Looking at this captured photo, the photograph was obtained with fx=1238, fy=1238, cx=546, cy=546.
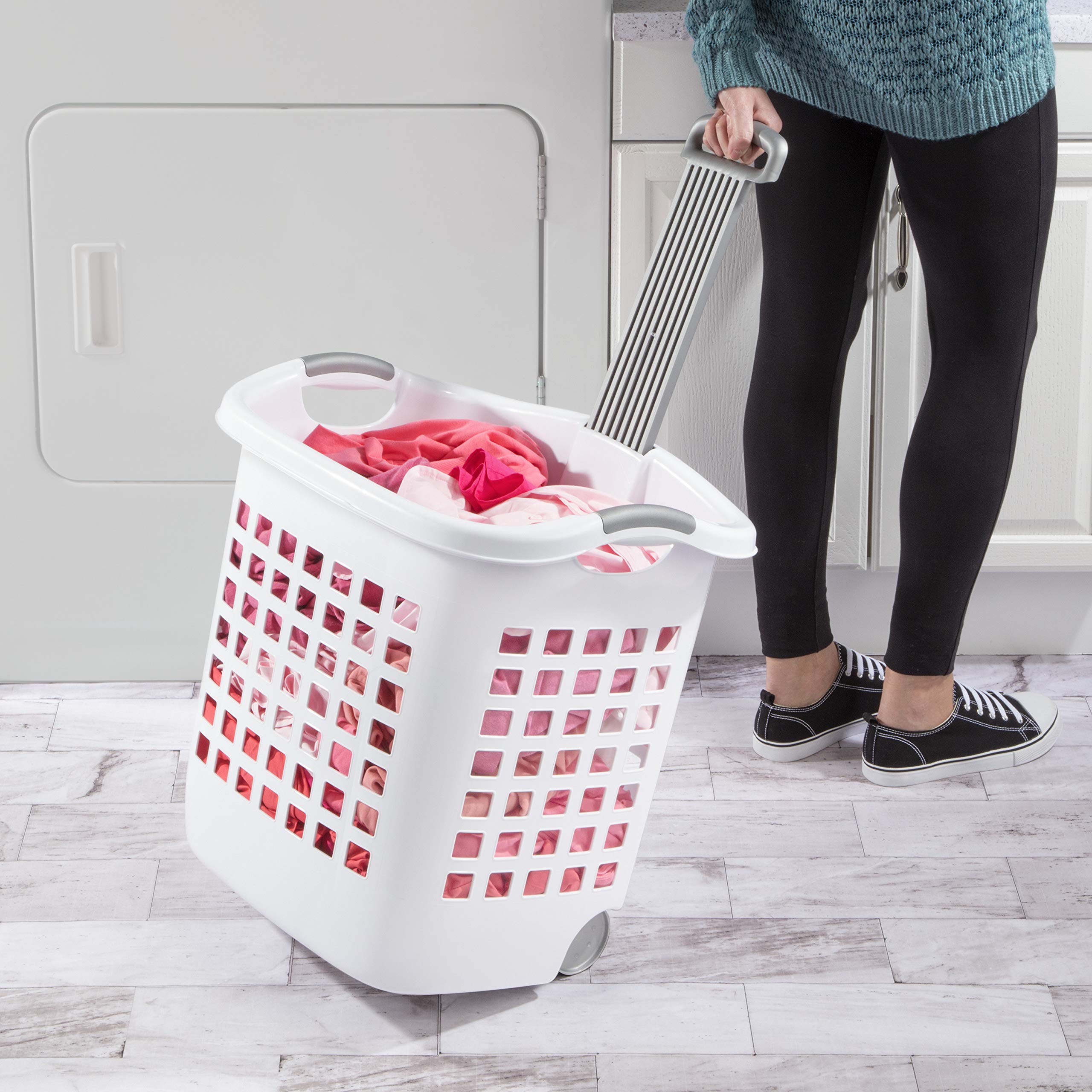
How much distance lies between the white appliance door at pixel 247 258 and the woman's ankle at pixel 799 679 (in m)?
0.48

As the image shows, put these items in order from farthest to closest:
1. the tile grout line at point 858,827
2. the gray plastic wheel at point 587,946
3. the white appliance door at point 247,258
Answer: the white appliance door at point 247,258, the tile grout line at point 858,827, the gray plastic wheel at point 587,946

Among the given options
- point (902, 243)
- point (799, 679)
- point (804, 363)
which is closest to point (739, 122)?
point (804, 363)

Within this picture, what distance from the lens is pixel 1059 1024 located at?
1.03 meters

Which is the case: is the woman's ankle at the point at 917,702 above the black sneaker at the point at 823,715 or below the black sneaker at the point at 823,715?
above

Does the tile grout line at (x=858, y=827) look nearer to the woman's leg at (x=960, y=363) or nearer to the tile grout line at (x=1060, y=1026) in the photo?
the woman's leg at (x=960, y=363)

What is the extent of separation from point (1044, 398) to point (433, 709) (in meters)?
1.10

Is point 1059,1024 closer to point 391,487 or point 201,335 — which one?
point 391,487

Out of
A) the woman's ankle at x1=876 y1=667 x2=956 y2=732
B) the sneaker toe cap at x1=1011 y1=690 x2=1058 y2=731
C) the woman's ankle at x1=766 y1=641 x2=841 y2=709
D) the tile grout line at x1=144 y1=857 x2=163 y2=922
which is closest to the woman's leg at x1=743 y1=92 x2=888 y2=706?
the woman's ankle at x1=766 y1=641 x2=841 y2=709

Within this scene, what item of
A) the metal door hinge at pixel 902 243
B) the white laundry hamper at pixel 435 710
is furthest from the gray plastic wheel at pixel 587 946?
the metal door hinge at pixel 902 243

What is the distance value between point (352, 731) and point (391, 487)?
8.6 inches

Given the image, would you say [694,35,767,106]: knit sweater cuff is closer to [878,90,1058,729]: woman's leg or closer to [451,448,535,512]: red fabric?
[878,90,1058,729]: woman's leg

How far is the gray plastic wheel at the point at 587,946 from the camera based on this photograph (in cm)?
107

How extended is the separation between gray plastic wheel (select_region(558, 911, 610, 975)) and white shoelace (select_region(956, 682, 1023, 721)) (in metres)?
0.59

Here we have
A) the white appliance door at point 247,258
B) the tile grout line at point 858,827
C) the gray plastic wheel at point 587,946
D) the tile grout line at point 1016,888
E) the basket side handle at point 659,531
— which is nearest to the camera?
the basket side handle at point 659,531
